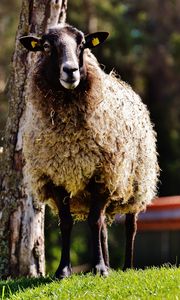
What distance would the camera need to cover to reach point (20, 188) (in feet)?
31.2

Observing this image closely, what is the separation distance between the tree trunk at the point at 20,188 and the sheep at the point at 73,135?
4.85 feet

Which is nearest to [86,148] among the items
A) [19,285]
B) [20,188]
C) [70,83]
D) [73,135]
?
[73,135]

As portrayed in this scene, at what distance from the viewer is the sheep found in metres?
7.53

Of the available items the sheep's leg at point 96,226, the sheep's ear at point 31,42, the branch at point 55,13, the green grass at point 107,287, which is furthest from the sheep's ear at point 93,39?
the green grass at point 107,287

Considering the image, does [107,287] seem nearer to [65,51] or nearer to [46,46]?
[65,51]

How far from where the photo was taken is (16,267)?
9484 mm

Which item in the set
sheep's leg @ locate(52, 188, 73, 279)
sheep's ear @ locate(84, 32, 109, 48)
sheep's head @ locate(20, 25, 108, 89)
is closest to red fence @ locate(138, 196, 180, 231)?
sheep's ear @ locate(84, 32, 109, 48)

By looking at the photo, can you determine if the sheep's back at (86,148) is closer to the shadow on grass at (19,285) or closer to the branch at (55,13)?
the shadow on grass at (19,285)

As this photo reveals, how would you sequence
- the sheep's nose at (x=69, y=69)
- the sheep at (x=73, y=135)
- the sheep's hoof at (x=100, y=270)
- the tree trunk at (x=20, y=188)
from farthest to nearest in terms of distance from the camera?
the tree trunk at (x=20, y=188), the sheep at (x=73, y=135), the sheep's hoof at (x=100, y=270), the sheep's nose at (x=69, y=69)

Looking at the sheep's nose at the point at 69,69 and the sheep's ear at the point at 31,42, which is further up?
the sheep's ear at the point at 31,42

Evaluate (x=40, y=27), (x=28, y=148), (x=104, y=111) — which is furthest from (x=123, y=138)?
(x=40, y=27)

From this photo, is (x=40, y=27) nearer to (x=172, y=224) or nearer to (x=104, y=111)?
(x=104, y=111)

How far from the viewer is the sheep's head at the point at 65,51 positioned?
7238mm

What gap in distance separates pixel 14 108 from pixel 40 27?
0.99 meters
